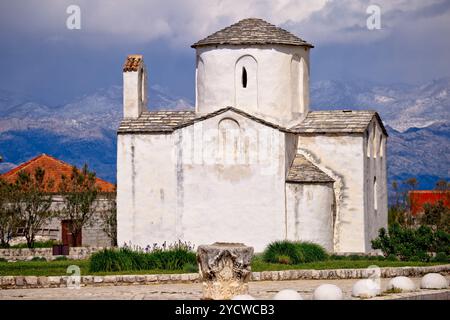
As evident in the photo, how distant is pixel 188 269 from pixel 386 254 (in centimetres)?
757

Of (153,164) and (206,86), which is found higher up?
(206,86)

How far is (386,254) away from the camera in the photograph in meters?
37.9

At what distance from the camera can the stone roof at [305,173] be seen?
137ft

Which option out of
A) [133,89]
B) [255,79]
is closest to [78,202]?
[133,89]

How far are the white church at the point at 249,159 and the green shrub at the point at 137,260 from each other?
26.6ft

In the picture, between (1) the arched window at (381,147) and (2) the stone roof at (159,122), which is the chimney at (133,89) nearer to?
(2) the stone roof at (159,122)

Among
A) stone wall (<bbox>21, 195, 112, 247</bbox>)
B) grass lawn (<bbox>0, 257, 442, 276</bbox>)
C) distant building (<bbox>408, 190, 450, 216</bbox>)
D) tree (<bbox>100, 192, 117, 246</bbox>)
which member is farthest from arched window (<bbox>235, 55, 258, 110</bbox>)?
distant building (<bbox>408, 190, 450, 216</bbox>)

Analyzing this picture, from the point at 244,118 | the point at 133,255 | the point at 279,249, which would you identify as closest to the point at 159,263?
the point at 133,255

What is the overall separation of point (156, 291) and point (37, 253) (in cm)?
1391

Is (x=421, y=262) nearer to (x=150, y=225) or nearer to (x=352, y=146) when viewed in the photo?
(x=352, y=146)

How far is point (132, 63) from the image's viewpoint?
151ft

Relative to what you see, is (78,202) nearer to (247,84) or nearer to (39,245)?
(39,245)

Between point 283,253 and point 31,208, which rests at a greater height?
point 31,208
